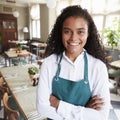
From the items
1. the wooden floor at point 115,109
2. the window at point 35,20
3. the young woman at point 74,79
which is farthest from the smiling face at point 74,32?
the window at point 35,20

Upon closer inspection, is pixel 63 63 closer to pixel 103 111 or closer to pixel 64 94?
pixel 64 94

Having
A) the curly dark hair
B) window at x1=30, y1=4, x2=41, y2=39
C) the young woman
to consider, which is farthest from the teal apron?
window at x1=30, y1=4, x2=41, y2=39

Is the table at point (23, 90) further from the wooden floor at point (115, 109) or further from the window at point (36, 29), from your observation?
the window at point (36, 29)

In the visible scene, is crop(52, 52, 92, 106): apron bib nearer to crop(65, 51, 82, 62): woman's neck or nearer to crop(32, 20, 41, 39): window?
crop(65, 51, 82, 62): woman's neck

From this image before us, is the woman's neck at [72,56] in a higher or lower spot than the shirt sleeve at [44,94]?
higher

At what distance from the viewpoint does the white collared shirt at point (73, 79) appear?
962mm

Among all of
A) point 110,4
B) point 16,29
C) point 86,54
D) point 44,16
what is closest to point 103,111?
point 86,54

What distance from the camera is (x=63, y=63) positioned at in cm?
Result: 105

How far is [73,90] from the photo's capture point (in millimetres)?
987

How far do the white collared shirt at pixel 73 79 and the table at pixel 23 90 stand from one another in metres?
0.52

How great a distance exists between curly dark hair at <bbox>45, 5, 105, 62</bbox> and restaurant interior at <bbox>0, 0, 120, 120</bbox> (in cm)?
21

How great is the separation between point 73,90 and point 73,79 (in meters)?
0.07

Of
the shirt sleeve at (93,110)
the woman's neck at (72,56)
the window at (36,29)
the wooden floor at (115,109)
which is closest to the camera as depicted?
the shirt sleeve at (93,110)

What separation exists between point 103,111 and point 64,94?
26 cm
